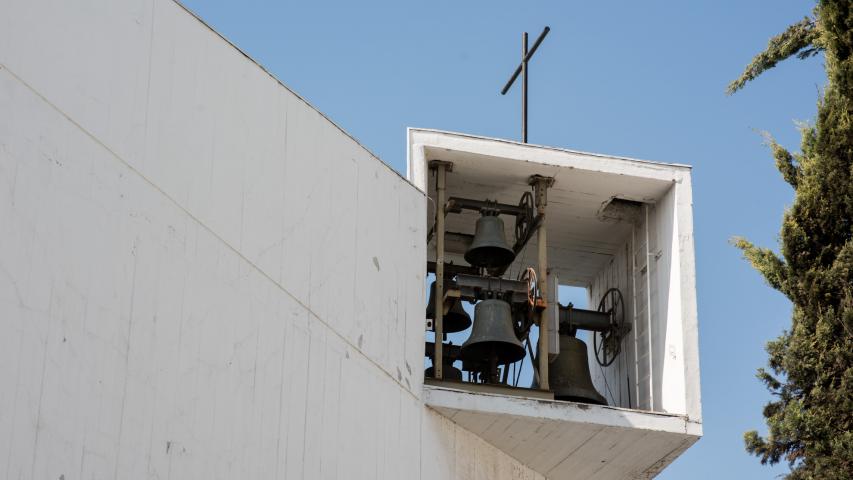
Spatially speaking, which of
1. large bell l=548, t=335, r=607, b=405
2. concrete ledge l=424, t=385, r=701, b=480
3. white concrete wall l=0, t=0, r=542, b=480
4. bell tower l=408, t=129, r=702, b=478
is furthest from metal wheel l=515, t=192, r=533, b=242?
concrete ledge l=424, t=385, r=701, b=480

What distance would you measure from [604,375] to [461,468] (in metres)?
2.97

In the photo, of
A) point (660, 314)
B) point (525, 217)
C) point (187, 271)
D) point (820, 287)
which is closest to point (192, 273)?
point (187, 271)

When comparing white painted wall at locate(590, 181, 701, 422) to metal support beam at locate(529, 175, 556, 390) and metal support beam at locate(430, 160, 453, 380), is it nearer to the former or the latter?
metal support beam at locate(529, 175, 556, 390)

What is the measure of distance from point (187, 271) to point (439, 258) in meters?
4.05

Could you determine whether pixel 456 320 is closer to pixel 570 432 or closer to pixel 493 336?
pixel 493 336

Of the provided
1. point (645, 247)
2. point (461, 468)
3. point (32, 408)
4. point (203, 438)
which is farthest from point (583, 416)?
point (32, 408)

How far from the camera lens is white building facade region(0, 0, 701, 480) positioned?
28.2ft

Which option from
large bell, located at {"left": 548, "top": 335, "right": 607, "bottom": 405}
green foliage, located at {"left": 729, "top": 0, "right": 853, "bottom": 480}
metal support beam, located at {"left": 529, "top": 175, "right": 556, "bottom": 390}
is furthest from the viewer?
green foliage, located at {"left": 729, "top": 0, "right": 853, "bottom": 480}

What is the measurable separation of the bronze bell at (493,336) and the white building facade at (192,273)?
0.92m

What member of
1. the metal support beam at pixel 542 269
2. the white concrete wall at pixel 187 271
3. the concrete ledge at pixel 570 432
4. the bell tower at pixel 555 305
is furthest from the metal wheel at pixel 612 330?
the white concrete wall at pixel 187 271

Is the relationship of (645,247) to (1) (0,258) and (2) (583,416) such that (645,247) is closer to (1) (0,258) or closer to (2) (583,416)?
(2) (583,416)

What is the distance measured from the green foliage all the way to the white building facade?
16.0ft

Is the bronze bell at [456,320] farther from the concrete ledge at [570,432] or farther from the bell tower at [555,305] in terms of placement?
the concrete ledge at [570,432]

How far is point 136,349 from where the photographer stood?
30.1ft
